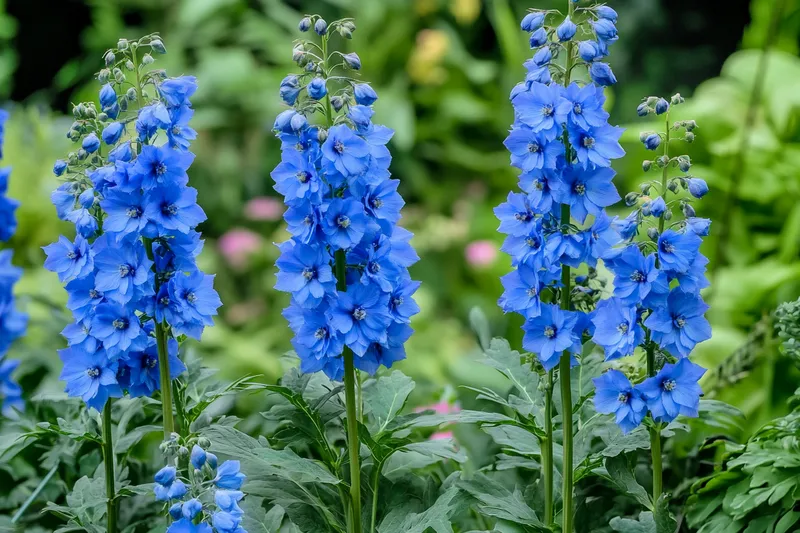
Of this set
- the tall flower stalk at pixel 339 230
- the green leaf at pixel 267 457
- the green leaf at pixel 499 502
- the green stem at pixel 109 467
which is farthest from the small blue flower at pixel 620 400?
the green stem at pixel 109 467

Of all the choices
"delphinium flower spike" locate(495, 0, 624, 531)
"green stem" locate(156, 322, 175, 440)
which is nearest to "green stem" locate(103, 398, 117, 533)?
"green stem" locate(156, 322, 175, 440)

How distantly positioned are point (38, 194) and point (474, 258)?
2.32 meters

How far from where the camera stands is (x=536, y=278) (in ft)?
6.01

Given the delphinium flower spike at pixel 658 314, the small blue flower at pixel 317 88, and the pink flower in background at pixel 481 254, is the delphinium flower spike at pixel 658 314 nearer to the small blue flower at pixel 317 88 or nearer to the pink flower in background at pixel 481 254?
the small blue flower at pixel 317 88

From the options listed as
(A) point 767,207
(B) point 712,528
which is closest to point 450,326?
(A) point 767,207

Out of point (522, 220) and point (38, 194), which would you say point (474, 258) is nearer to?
point (38, 194)

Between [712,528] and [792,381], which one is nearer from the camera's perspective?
[712,528]

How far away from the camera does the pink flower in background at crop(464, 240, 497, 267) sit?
17.3ft

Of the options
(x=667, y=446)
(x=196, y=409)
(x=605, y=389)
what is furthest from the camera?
(x=667, y=446)

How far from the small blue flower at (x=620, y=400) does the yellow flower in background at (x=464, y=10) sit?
14.6 feet

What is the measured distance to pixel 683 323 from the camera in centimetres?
181

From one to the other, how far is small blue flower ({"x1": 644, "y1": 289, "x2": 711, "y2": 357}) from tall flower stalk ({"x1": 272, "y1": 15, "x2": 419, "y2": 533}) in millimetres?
496

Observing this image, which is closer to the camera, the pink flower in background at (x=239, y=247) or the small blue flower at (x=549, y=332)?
the small blue flower at (x=549, y=332)

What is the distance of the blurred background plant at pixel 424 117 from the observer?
4.24 m
